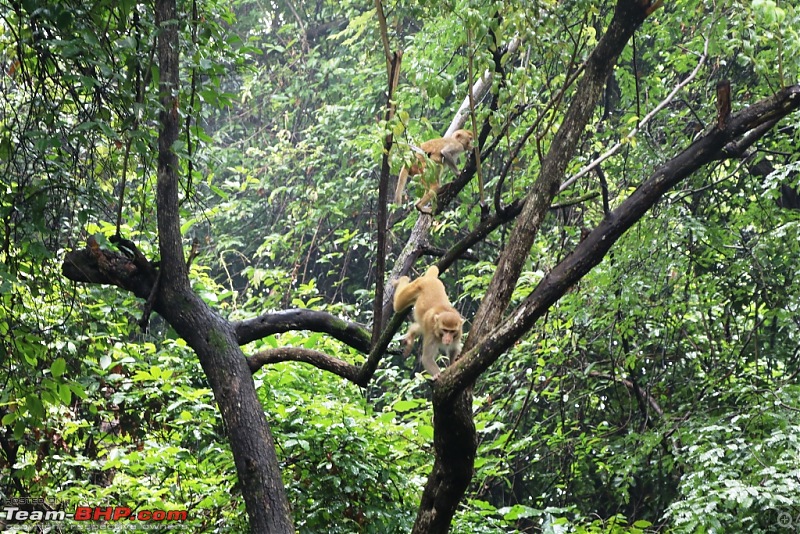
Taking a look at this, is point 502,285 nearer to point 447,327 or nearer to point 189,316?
point 447,327

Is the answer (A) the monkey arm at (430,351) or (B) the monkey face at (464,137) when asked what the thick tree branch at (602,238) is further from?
(B) the monkey face at (464,137)

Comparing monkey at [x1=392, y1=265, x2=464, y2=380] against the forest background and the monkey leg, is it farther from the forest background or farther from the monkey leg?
the forest background

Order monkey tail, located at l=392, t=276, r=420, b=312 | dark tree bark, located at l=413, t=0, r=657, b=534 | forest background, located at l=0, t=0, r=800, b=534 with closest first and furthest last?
1. dark tree bark, located at l=413, t=0, r=657, b=534
2. forest background, located at l=0, t=0, r=800, b=534
3. monkey tail, located at l=392, t=276, r=420, b=312

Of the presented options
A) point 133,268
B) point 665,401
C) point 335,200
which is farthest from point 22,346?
point 335,200

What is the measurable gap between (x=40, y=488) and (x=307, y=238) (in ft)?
25.8

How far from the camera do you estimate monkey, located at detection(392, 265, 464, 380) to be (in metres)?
4.97

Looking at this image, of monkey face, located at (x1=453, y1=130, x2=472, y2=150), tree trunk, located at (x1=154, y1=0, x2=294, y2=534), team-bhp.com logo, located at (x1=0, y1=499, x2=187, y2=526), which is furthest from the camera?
monkey face, located at (x1=453, y1=130, x2=472, y2=150)

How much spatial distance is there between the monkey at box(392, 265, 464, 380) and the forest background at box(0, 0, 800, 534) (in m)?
0.21

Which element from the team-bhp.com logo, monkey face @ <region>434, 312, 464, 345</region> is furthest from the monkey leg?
the team-bhp.com logo

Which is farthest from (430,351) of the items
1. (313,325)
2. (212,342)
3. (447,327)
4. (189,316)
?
(189,316)

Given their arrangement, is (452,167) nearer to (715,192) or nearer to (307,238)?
(715,192)

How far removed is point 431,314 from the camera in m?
5.07

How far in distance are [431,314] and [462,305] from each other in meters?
4.74

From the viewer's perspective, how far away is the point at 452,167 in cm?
628
